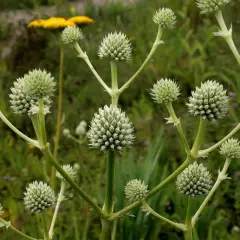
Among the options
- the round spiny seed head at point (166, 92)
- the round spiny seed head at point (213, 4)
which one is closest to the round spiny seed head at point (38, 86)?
the round spiny seed head at point (166, 92)

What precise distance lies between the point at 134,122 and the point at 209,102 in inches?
93.8

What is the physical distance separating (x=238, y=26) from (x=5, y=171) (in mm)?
2868

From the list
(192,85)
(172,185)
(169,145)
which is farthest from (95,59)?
(172,185)

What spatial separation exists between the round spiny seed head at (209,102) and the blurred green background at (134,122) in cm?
105

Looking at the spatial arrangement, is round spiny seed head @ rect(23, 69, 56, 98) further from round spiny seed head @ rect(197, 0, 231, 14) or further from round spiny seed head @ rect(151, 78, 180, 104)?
round spiny seed head @ rect(197, 0, 231, 14)

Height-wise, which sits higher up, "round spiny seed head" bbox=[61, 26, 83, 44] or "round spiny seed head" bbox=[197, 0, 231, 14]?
"round spiny seed head" bbox=[197, 0, 231, 14]

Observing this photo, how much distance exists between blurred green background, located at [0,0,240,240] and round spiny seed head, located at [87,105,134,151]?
109 cm

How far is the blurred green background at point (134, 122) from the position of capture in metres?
2.70

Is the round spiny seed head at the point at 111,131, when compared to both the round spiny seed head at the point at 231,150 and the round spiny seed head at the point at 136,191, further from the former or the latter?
the round spiny seed head at the point at 231,150

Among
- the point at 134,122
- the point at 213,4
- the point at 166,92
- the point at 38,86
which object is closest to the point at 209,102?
the point at 166,92

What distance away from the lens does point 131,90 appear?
460 cm

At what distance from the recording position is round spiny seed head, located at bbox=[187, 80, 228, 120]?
1399 millimetres

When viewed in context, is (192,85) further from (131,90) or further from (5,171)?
(5,171)

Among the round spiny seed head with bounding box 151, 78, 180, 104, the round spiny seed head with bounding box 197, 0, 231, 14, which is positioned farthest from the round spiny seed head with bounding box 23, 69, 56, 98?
the round spiny seed head with bounding box 197, 0, 231, 14
